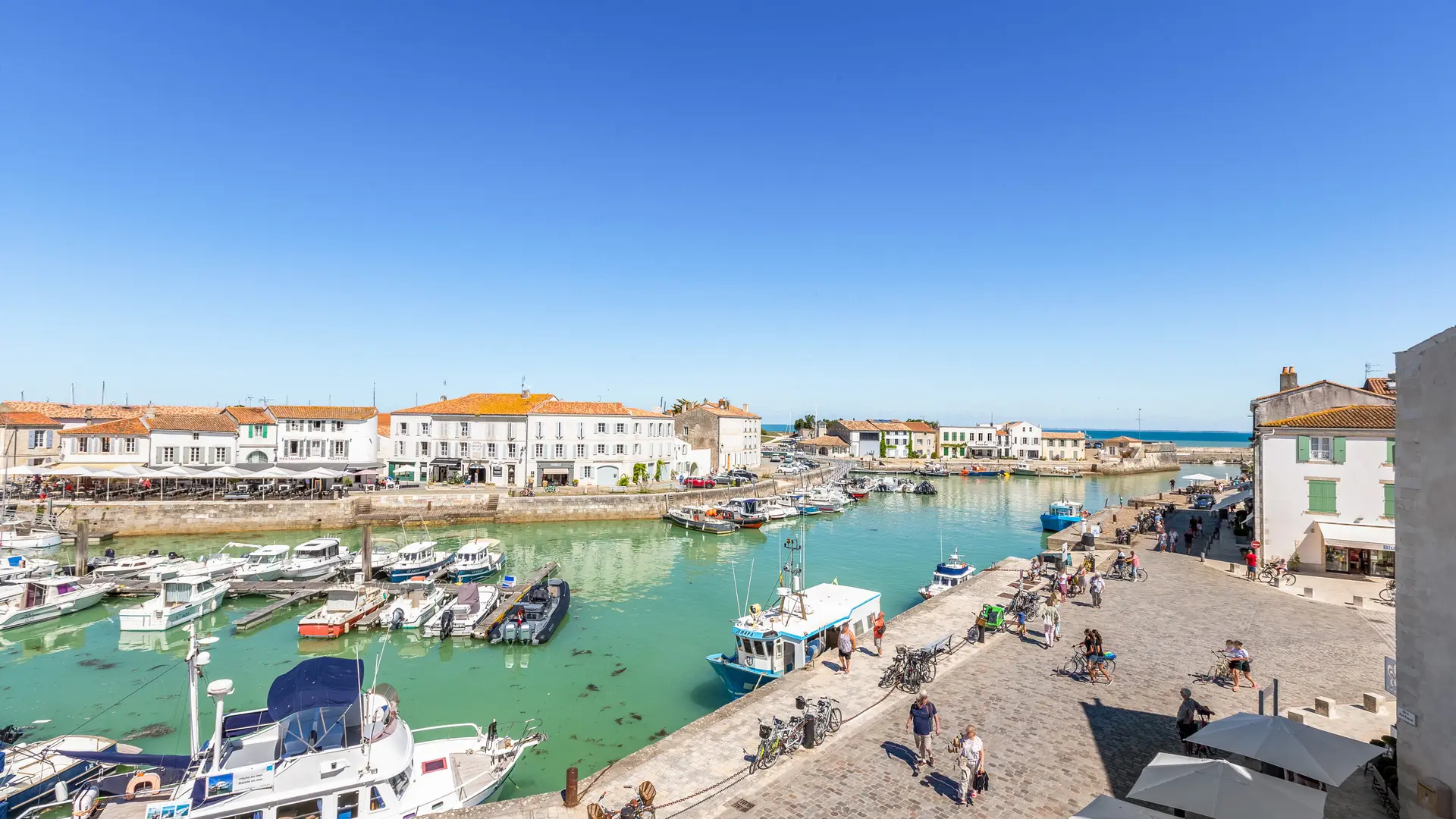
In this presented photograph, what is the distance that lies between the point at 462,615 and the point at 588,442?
33757mm

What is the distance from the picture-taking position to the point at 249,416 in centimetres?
5441

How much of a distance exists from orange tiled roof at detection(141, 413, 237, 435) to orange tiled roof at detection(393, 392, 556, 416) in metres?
12.1

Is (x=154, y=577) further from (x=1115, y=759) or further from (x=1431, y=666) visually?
(x=1431, y=666)

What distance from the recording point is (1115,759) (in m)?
11.5

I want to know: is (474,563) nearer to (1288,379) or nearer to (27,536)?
(27,536)

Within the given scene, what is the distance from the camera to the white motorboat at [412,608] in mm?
25234

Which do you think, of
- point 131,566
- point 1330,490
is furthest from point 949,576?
point 131,566

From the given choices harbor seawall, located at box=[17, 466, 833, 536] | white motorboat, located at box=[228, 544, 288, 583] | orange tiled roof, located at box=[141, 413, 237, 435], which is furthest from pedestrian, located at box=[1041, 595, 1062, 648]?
orange tiled roof, located at box=[141, 413, 237, 435]

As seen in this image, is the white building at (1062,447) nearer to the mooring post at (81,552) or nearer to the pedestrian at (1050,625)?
the pedestrian at (1050,625)

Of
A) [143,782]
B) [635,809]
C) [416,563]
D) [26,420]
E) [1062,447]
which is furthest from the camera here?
[1062,447]

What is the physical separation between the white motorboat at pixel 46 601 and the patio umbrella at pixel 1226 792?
120 ft

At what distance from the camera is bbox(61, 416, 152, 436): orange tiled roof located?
49750 millimetres

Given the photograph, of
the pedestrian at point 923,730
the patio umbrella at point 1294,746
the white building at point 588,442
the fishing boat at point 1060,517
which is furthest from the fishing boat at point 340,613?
the fishing boat at point 1060,517

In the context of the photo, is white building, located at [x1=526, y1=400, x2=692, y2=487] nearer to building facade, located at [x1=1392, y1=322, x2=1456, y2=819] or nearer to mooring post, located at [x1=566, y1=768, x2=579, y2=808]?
mooring post, located at [x1=566, y1=768, x2=579, y2=808]
